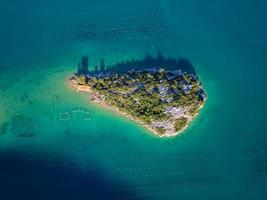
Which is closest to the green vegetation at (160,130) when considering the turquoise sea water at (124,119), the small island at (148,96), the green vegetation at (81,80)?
the small island at (148,96)

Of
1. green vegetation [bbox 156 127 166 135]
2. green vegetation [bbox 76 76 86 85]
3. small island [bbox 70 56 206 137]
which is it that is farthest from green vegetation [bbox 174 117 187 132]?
green vegetation [bbox 76 76 86 85]

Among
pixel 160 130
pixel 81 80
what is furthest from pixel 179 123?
pixel 81 80

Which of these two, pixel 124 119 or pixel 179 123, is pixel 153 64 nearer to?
pixel 124 119

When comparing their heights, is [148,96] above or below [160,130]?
above

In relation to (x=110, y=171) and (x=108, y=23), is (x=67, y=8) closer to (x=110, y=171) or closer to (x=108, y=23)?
(x=108, y=23)

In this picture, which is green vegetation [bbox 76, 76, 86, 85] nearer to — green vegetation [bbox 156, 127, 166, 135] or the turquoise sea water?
the turquoise sea water

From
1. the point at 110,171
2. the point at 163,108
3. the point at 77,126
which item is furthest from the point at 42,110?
the point at 163,108
